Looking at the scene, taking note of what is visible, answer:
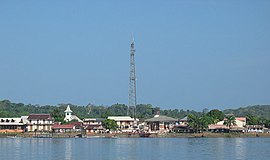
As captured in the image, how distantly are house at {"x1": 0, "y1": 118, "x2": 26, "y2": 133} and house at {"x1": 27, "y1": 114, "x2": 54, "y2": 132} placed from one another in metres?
1.45

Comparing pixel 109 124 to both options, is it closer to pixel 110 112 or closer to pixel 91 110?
pixel 110 112

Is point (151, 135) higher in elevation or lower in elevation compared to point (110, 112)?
lower

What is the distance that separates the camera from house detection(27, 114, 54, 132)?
106m

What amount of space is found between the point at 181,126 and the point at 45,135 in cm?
2555

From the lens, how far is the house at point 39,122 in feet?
348

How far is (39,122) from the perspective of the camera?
4188 inches

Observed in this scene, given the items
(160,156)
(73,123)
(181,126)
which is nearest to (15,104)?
(73,123)

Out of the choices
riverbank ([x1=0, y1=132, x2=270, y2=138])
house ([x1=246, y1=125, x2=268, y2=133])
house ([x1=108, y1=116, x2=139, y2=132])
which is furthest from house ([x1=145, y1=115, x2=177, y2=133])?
house ([x1=246, y1=125, x2=268, y2=133])

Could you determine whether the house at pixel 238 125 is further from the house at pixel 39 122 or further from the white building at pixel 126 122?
the house at pixel 39 122

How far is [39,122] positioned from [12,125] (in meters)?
5.33

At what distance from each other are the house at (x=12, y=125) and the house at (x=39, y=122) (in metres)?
1.45

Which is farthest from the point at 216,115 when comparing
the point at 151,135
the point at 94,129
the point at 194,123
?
the point at 94,129

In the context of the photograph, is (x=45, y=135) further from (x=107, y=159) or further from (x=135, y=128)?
(x=107, y=159)

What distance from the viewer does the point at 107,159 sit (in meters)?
44.2
